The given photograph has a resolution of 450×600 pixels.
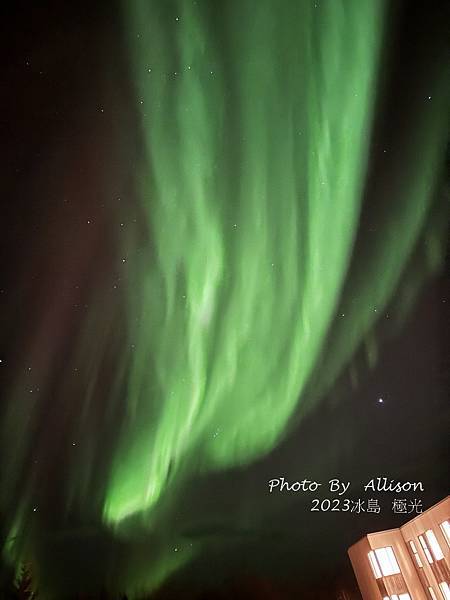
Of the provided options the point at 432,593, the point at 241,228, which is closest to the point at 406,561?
the point at 432,593

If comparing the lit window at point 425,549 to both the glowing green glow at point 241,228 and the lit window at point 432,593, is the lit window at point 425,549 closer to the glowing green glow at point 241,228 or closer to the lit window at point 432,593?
the lit window at point 432,593

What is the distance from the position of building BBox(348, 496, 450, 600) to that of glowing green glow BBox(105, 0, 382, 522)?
0.91 m

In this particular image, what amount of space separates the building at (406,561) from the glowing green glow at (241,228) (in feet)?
3.00

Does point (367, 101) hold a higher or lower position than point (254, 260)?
higher

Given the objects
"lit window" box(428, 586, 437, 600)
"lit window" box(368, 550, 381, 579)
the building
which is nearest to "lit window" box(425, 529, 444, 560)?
the building

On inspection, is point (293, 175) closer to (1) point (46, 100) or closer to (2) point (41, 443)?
(1) point (46, 100)

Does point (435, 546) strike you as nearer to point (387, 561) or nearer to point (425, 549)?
point (425, 549)

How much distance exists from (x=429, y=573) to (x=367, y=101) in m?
2.99

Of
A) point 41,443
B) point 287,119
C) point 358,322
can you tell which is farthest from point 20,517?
point 287,119

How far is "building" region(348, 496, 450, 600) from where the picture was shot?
307 centimetres

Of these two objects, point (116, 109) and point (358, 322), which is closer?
point (116, 109)

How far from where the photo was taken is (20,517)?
3189 millimetres

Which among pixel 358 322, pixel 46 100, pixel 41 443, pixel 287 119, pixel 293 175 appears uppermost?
pixel 46 100

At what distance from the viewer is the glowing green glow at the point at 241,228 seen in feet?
10.3
